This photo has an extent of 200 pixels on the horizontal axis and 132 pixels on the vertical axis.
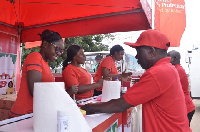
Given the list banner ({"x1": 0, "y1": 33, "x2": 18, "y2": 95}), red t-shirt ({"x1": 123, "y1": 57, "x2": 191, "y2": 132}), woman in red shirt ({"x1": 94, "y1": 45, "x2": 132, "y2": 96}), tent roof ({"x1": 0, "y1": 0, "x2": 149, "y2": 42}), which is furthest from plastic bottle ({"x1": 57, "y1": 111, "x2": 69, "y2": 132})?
banner ({"x1": 0, "y1": 33, "x2": 18, "y2": 95})

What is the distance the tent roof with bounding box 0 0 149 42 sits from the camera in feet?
11.3

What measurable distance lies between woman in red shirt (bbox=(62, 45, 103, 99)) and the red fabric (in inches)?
70.7

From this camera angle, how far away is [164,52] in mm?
1505

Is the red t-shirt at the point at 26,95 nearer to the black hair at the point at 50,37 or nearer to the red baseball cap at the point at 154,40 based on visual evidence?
the black hair at the point at 50,37

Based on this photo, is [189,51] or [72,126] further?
[189,51]

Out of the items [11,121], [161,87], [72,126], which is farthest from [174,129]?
[11,121]

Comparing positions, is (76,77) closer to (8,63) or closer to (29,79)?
(29,79)

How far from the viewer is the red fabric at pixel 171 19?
3752mm

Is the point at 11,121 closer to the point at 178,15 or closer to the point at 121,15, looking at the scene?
the point at 121,15

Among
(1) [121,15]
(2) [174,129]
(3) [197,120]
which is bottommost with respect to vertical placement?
(3) [197,120]

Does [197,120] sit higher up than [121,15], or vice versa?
[121,15]

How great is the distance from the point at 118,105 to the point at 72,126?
457 millimetres

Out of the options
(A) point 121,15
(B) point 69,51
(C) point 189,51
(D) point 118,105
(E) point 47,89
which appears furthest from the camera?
(C) point 189,51

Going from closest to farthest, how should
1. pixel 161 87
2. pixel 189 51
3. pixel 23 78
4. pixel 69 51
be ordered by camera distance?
pixel 161 87, pixel 23 78, pixel 69 51, pixel 189 51
